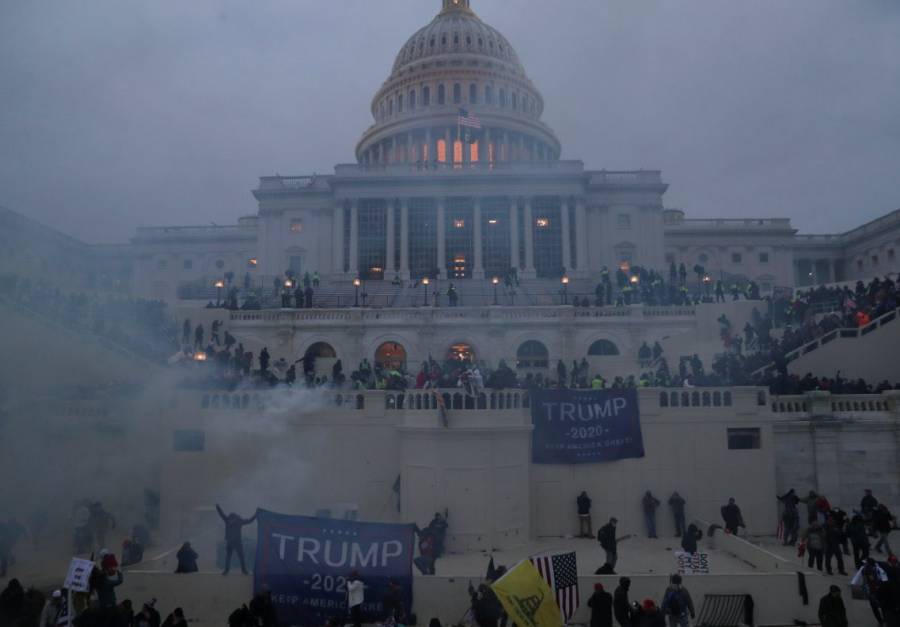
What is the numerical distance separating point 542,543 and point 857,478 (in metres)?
10.1

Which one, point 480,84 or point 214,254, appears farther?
point 480,84

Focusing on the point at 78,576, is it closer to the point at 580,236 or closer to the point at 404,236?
the point at 404,236

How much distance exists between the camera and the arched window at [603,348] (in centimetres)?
3753

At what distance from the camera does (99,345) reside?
2519cm

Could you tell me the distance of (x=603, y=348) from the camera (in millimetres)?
37625

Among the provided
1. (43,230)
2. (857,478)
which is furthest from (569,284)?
(43,230)

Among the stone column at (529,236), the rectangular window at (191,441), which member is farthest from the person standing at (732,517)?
the stone column at (529,236)

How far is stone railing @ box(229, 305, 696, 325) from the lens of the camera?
122ft

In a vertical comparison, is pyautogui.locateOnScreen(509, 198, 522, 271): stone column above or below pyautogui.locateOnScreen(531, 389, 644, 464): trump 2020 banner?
above

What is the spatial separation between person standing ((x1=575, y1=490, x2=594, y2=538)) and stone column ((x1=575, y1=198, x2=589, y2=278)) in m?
39.3

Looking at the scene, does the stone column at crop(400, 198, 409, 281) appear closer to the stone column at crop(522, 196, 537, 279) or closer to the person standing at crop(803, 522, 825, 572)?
the stone column at crop(522, 196, 537, 279)

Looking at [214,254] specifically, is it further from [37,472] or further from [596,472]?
[596,472]

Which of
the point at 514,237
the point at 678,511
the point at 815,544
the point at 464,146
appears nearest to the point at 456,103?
the point at 464,146

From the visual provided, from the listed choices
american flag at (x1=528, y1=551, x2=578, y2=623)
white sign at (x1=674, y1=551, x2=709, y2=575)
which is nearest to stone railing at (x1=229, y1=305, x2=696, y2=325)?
white sign at (x1=674, y1=551, x2=709, y2=575)
